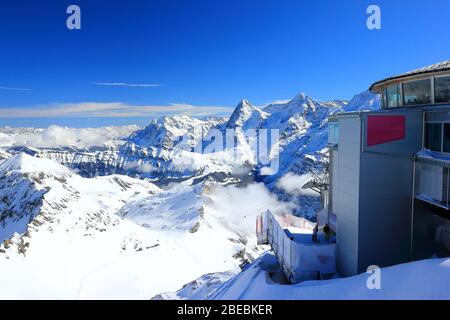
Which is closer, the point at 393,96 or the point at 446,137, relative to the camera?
the point at 446,137

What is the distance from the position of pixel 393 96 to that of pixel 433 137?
17.3 ft

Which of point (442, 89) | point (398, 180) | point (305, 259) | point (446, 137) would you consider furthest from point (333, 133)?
point (305, 259)

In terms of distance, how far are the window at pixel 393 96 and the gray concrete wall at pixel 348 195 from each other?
3.92m

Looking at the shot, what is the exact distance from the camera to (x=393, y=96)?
20.4m

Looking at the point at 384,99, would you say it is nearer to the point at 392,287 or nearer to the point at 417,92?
the point at 417,92

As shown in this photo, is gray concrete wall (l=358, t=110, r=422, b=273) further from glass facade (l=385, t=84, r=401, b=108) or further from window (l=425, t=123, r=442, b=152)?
glass facade (l=385, t=84, r=401, b=108)

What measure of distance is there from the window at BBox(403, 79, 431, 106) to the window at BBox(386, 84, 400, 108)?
76 centimetres

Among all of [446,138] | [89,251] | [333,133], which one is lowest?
[89,251]

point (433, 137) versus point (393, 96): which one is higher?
point (393, 96)

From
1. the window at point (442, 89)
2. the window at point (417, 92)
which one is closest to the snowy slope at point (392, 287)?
the window at point (442, 89)

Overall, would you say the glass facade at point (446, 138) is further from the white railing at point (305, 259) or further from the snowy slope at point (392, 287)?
the white railing at point (305, 259)
